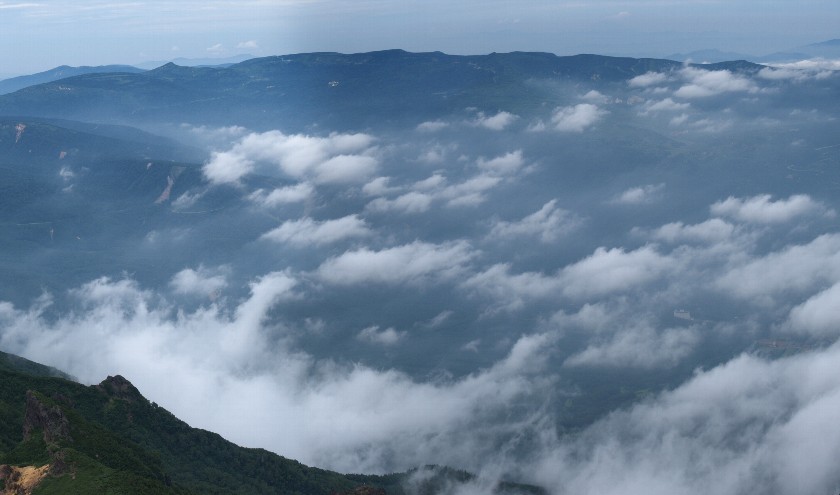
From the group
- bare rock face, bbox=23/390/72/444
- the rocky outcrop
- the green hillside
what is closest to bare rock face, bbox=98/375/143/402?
the green hillside

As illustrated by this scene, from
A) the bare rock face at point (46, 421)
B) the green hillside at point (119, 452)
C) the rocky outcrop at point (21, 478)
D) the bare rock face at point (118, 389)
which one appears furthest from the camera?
the bare rock face at point (118, 389)

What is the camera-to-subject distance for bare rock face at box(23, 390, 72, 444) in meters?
92.6

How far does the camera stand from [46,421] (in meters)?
95.2

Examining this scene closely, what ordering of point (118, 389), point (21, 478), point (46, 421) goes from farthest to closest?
point (118, 389), point (46, 421), point (21, 478)

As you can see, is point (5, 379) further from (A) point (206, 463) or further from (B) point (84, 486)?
(B) point (84, 486)

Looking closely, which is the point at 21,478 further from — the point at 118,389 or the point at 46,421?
the point at 118,389

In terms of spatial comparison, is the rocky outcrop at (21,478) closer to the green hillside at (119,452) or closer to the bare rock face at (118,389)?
the green hillside at (119,452)

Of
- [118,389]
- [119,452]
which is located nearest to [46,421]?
[119,452]

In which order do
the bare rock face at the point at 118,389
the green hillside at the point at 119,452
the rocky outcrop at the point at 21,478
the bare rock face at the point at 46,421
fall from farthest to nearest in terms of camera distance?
the bare rock face at the point at 118,389 → the bare rock face at the point at 46,421 → the green hillside at the point at 119,452 → the rocky outcrop at the point at 21,478

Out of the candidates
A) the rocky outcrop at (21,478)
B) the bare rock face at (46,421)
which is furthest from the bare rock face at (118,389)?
the rocky outcrop at (21,478)

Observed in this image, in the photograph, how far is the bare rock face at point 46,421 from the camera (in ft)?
304

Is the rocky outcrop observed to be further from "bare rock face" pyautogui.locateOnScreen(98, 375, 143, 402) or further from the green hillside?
"bare rock face" pyautogui.locateOnScreen(98, 375, 143, 402)

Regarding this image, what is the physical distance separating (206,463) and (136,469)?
111 feet

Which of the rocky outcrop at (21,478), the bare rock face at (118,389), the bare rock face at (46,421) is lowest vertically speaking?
the rocky outcrop at (21,478)
